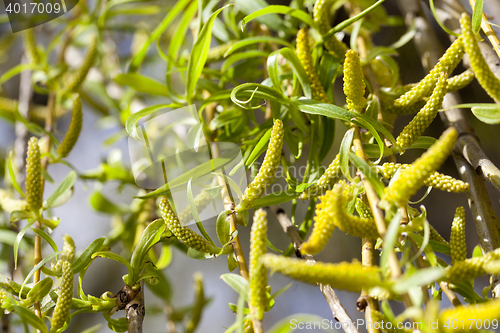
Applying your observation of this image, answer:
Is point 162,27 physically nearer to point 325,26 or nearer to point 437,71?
point 325,26

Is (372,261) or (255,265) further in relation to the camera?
(372,261)

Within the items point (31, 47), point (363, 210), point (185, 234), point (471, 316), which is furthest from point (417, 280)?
point (31, 47)

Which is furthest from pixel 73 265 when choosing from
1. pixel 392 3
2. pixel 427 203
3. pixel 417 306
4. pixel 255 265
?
pixel 392 3

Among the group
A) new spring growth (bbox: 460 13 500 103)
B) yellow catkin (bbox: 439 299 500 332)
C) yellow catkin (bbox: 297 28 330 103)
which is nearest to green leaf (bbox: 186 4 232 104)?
yellow catkin (bbox: 297 28 330 103)

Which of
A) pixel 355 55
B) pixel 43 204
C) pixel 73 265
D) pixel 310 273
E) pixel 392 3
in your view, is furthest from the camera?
pixel 392 3

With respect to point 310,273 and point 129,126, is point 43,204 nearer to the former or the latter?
point 129,126

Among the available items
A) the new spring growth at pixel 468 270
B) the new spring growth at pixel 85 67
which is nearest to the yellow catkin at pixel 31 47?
the new spring growth at pixel 85 67

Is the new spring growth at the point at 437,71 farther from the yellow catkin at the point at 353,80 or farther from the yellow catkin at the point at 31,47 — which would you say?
the yellow catkin at the point at 31,47
